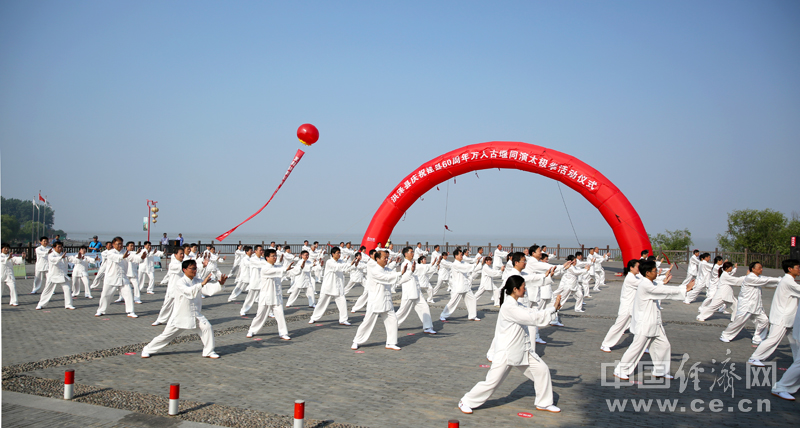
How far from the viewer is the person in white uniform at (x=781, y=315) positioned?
22.8 ft

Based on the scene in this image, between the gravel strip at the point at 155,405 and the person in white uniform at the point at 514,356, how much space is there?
1354 millimetres

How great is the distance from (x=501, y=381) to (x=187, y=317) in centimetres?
451

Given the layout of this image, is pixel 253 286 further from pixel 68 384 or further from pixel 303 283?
pixel 68 384

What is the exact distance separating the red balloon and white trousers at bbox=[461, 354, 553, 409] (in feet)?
39.1

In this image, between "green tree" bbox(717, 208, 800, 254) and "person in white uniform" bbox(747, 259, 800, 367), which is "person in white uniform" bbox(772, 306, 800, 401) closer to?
"person in white uniform" bbox(747, 259, 800, 367)

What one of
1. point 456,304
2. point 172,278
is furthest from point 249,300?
point 456,304

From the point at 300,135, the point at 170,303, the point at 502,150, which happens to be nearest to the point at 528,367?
the point at 170,303

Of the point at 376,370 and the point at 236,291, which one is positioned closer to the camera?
the point at 376,370

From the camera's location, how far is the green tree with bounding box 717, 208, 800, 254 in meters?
31.2

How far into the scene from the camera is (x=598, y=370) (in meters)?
6.94

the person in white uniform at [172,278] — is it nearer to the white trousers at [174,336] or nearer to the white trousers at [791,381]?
the white trousers at [174,336]

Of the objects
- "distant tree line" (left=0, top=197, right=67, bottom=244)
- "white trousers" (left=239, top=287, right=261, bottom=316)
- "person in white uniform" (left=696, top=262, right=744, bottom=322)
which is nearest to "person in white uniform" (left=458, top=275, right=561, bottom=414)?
"white trousers" (left=239, top=287, right=261, bottom=316)

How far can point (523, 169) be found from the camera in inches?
743

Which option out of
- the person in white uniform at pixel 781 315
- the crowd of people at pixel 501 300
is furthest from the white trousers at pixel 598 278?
the person in white uniform at pixel 781 315
